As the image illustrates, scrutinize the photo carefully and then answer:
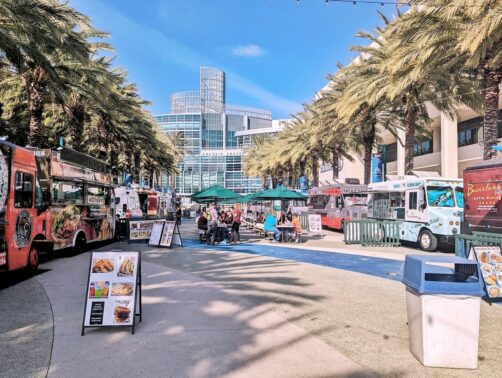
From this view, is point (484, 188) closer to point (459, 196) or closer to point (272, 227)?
point (459, 196)

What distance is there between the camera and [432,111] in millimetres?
33562

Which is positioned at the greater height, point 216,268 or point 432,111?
point 432,111

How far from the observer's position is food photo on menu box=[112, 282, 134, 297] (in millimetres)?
5496

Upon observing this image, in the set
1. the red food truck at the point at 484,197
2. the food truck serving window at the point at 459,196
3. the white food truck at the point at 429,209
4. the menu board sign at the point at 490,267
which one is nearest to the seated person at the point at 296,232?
the white food truck at the point at 429,209

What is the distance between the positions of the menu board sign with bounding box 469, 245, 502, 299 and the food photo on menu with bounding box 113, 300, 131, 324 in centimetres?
544

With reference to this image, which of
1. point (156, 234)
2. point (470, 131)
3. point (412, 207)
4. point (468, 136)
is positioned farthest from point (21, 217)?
point (468, 136)

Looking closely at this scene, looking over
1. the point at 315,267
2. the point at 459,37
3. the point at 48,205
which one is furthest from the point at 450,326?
the point at 459,37

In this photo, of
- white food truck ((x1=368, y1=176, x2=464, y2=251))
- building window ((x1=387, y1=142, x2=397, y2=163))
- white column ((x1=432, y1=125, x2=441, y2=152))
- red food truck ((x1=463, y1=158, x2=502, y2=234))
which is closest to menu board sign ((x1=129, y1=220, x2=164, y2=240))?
white food truck ((x1=368, y1=176, x2=464, y2=251))

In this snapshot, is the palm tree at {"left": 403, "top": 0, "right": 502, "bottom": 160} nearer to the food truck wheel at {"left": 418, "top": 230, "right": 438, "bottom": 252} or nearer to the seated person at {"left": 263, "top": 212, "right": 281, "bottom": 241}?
the food truck wheel at {"left": 418, "top": 230, "right": 438, "bottom": 252}

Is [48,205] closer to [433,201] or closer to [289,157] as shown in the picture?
[433,201]

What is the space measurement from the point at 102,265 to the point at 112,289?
1.14ft

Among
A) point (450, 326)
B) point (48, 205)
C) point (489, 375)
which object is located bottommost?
point (489, 375)

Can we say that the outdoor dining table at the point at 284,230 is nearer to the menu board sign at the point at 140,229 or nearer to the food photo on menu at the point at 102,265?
the menu board sign at the point at 140,229

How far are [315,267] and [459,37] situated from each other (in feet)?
27.6
